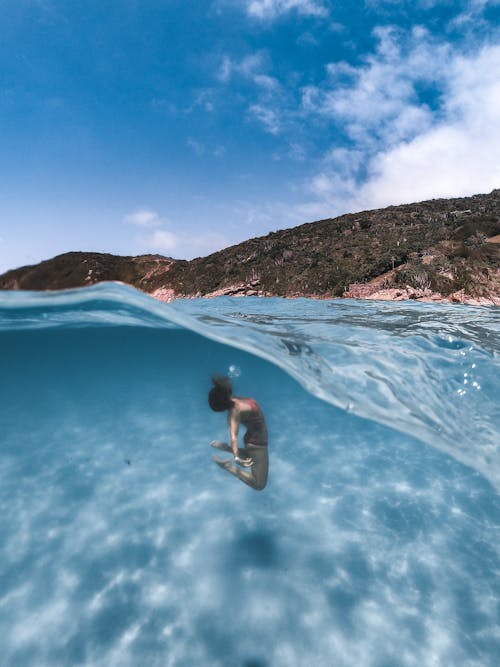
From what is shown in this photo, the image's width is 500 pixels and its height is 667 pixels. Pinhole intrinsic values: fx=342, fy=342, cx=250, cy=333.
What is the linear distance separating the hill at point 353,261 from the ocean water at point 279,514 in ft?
33.2

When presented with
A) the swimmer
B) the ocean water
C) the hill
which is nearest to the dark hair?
the swimmer

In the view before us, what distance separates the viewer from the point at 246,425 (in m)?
5.67

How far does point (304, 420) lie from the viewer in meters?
13.1

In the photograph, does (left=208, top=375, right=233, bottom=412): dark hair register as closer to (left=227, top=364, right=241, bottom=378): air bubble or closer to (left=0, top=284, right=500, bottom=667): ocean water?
(left=0, top=284, right=500, bottom=667): ocean water

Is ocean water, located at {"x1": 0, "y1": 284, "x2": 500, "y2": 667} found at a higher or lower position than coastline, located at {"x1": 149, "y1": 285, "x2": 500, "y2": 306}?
lower

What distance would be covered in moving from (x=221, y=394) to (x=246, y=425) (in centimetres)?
72

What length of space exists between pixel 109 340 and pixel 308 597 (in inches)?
587

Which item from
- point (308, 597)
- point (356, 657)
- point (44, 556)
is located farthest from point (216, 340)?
point (356, 657)

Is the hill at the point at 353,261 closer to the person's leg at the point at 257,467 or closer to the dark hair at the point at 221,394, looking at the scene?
the dark hair at the point at 221,394

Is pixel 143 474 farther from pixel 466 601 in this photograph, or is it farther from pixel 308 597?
pixel 466 601

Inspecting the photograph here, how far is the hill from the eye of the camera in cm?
2303

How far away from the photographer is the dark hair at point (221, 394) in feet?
17.8

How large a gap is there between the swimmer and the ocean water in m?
1.23

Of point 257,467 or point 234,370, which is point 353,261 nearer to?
point 234,370
